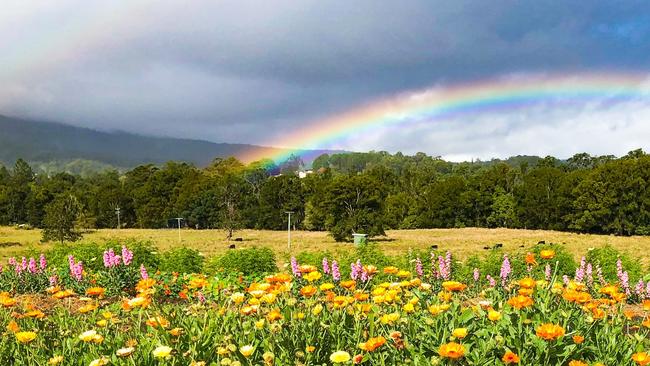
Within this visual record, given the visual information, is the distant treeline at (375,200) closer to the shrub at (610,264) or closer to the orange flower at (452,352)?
the shrub at (610,264)

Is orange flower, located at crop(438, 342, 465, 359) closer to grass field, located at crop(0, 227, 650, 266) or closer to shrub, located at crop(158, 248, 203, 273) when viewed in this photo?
shrub, located at crop(158, 248, 203, 273)

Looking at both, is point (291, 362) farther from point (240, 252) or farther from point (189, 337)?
point (240, 252)

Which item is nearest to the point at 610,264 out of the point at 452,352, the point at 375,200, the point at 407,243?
the point at 452,352

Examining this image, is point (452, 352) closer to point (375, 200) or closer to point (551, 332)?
point (551, 332)

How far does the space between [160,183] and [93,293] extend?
242 ft

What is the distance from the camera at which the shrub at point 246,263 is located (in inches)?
475

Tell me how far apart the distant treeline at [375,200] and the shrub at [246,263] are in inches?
1146

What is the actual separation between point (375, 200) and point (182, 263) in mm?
31414

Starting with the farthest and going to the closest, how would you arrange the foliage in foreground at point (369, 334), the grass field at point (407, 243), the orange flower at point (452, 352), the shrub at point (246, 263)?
the grass field at point (407, 243) → the shrub at point (246, 263) → the foliage in foreground at point (369, 334) → the orange flower at point (452, 352)

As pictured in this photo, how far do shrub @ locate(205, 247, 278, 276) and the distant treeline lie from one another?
29.1m

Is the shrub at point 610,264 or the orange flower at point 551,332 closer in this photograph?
the orange flower at point 551,332

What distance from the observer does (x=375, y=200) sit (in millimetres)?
42812

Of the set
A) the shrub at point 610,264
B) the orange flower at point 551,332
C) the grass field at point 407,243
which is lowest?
the grass field at point 407,243

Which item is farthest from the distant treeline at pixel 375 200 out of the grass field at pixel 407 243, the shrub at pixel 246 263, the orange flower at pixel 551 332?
the orange flower at pixel 551 332
